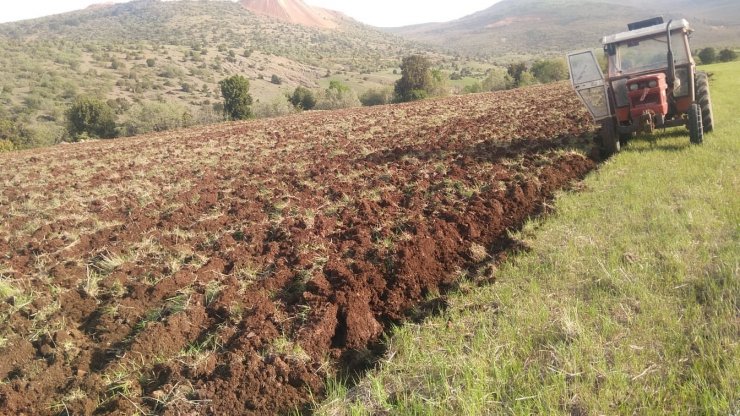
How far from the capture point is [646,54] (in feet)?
26.6

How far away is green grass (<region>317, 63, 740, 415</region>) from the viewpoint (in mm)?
2219

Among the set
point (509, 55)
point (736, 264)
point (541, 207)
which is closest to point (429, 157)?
point (541, 207)

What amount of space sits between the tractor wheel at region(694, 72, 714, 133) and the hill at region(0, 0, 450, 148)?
105 ft

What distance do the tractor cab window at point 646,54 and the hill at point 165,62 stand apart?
3082 centimetres

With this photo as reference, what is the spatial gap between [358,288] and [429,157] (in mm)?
5606

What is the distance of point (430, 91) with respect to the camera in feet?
145

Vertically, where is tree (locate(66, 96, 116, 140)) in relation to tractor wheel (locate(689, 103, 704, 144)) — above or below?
above

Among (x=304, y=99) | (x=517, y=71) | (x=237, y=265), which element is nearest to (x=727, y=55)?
(x=517, y=71)

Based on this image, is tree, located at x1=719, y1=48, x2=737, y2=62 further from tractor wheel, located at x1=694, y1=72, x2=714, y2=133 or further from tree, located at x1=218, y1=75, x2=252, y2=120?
tree, located at x1=218, y1=75, x2=252, y2=120

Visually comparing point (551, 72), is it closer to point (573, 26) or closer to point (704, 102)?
point (704, 102)

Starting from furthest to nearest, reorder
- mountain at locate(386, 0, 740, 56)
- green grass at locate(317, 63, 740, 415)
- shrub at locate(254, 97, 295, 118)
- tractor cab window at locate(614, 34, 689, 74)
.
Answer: mountain at locate(386, 0, 740, 56) < shrub at locate(254, 97, 295, 118) < tractor cab window at locate(614, 34, 689, 74) < green grass at locate(317, 63, 740, 415)

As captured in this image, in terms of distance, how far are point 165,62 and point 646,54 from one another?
66.7m

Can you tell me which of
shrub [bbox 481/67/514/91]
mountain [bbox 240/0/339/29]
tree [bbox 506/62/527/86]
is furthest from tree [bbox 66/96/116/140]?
mountain [bbox 240/0/339/29]

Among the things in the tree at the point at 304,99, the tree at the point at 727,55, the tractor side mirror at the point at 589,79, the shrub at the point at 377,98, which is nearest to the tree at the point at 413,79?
the shrub at the point at 377,98
